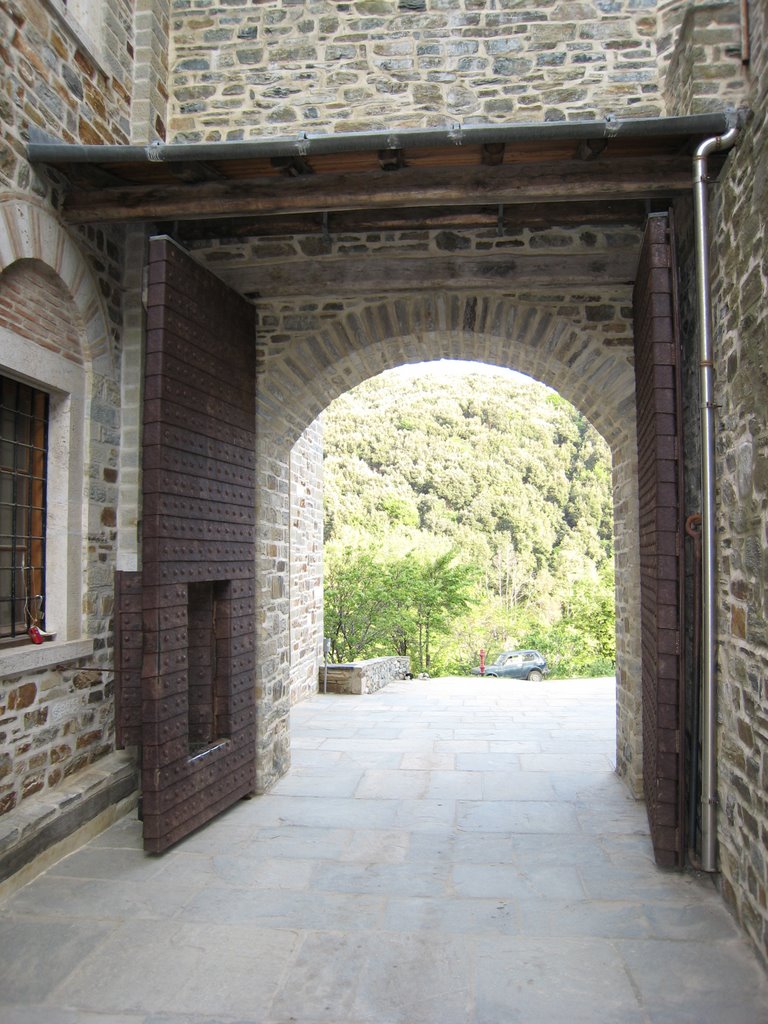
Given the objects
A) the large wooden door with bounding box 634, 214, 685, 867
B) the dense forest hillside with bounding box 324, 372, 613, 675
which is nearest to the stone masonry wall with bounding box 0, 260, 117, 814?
the large wooden door with bounding box 634, 214, 685, 867

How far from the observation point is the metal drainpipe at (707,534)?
321 centimetres

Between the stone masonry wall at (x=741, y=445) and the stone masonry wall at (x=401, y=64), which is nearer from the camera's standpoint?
the stone masonry wall at (x=741, y=445)

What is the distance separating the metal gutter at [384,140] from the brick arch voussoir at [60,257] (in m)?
0.29

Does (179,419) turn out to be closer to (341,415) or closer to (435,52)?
(435,52)

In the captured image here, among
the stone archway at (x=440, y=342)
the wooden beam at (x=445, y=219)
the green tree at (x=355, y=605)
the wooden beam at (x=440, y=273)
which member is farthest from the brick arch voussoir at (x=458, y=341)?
the green tree at (x=355, y=605)

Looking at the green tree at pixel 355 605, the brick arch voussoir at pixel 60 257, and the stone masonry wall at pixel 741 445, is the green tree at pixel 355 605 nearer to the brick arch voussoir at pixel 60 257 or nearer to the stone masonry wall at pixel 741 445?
the brick arch voussoir at pixel 60 257

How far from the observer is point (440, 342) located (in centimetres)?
528

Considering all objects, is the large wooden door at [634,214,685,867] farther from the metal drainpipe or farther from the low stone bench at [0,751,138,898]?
the low stone bench at [0,751,138,898]

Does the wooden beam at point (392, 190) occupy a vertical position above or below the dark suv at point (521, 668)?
above

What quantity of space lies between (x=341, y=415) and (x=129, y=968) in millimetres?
32706

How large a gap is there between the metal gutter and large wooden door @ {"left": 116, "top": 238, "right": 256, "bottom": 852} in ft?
1.53

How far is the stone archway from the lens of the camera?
15.0 feet

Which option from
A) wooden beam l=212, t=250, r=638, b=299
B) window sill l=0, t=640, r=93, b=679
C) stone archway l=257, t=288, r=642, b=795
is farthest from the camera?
stone archway l=257, t=288, r=642, b=795

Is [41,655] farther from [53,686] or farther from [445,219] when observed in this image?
[445,219]
